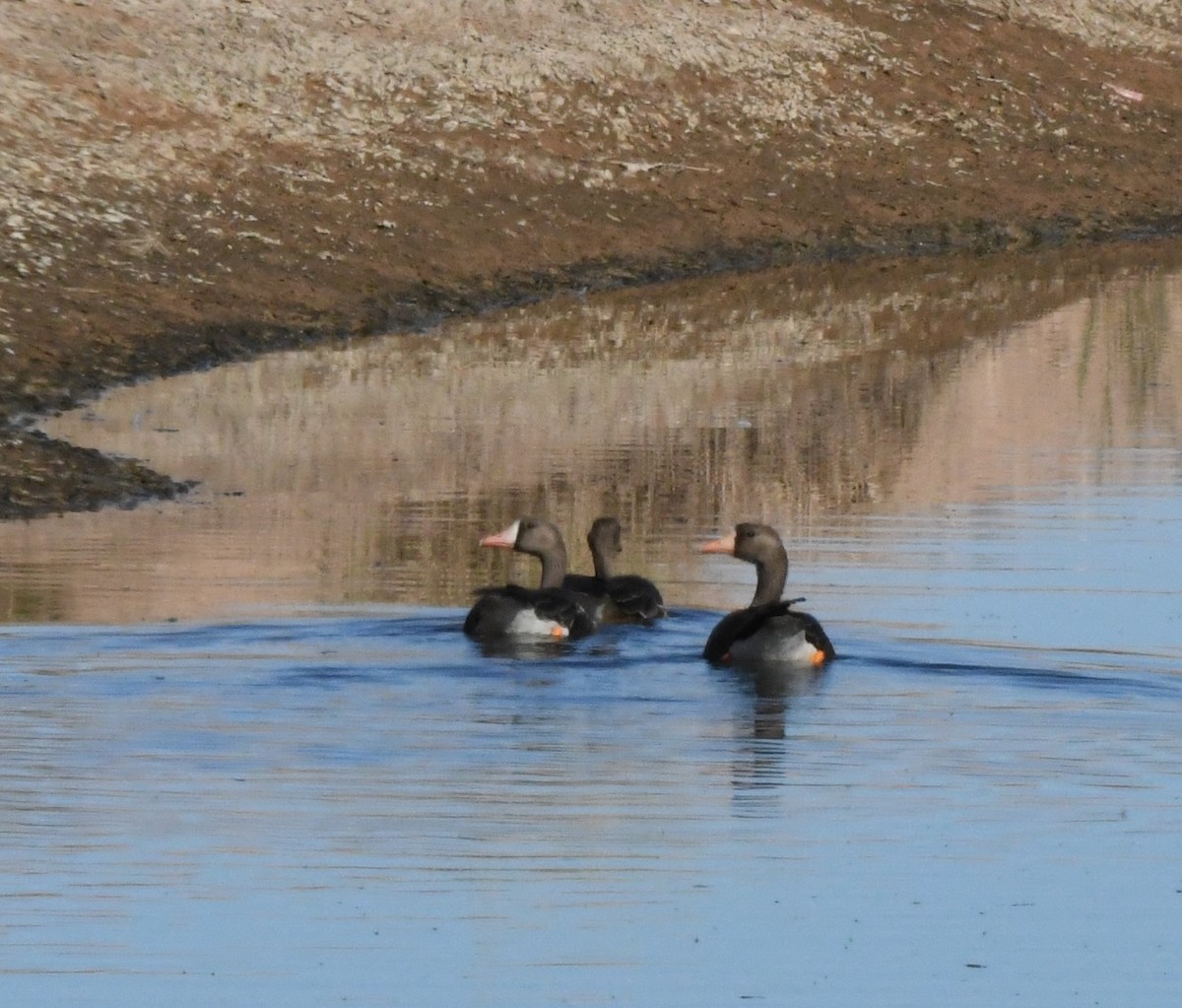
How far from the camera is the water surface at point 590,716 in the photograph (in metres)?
8.70

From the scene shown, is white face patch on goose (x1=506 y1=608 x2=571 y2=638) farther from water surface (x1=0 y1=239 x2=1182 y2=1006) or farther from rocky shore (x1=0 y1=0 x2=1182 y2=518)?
rocky shore (x1=0 y1=0 x2=1182 y2=518)

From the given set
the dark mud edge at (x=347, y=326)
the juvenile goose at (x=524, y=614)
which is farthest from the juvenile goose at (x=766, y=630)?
the dark mud edge at (x=347, y=326)

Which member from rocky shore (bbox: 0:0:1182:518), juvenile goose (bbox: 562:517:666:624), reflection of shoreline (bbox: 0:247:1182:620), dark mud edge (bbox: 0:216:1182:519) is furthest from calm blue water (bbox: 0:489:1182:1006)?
rocky shore (bbox: 0:0:1182:518)

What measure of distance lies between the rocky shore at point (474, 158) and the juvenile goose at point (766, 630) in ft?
16.9

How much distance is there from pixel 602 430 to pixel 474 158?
1181cm

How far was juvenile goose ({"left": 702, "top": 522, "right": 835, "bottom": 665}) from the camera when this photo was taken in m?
13.7

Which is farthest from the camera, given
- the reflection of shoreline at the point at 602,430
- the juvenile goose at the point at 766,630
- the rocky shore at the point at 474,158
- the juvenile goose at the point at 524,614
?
the rocky shore at the point at 474,158

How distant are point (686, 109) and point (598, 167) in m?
3.55

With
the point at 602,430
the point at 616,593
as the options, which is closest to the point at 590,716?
the point at 616,593

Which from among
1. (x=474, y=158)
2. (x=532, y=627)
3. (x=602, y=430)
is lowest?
(x=532, y=627)

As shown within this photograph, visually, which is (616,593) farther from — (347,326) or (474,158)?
(474,158)

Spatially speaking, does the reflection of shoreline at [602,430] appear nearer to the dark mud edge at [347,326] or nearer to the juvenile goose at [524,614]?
the dark mud edge at [347,326]

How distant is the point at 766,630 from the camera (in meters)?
13.9

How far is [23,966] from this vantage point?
27.6 ft
